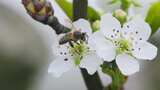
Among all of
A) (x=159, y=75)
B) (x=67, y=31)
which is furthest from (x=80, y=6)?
(x=159, y=75)

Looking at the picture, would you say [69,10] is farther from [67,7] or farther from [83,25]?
[83,25]

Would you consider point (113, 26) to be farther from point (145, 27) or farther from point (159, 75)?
point (159, 75)

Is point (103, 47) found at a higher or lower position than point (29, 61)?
lower

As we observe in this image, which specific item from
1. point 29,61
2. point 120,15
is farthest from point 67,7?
point 29,61

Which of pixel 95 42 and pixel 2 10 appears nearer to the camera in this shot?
pixel 95 42

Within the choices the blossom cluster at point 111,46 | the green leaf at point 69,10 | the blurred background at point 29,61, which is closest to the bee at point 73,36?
the blossom cluster at point 111,46

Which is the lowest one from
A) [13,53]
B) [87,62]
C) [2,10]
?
[87,62]

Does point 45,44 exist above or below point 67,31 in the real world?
above
